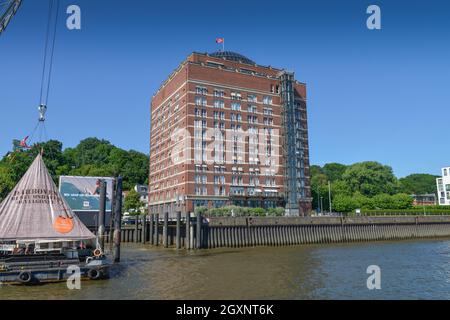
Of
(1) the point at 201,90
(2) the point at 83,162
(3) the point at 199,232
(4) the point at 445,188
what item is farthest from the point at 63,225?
(4) the point at 445,188

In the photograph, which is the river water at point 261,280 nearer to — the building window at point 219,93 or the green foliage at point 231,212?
the green foliage at point 231,212

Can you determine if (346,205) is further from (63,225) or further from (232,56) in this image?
(63,225)

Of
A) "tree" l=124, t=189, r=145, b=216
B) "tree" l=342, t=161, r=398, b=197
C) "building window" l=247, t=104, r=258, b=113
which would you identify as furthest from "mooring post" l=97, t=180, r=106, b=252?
"tree" l=342, t=161, r=398, b=197

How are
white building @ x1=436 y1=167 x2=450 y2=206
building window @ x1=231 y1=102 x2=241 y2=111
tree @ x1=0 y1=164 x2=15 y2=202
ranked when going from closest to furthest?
building window @ x1=231 y1=102 x2=241 y2=111 < tree @ x1=0 y1=164 x2=15 y2=202 < white building @ x1=436 y1=167 x2=450 y2=206

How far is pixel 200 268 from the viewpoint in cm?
3459

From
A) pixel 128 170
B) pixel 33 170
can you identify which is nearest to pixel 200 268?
pixel 33 170

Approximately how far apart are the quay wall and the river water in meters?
13.6

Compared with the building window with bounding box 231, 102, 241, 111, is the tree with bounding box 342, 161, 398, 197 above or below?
below

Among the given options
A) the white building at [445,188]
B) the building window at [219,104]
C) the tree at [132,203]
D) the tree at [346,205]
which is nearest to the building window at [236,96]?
the building window at [219,104]

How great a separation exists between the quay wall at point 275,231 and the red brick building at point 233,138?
2136cm

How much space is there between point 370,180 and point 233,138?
201 feet

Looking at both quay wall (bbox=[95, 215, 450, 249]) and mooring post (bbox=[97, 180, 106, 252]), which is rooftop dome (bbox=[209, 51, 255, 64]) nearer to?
quay wall (bbox=[95, 215, 450, 249])

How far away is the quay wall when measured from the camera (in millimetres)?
55500
